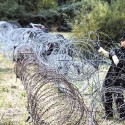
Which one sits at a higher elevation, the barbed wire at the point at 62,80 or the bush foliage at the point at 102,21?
the bush foliage at the point at 102,21

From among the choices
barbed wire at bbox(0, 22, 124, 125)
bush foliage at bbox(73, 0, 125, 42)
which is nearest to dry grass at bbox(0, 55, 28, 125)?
barbed wire at bbox(0, 22, 124, 125)

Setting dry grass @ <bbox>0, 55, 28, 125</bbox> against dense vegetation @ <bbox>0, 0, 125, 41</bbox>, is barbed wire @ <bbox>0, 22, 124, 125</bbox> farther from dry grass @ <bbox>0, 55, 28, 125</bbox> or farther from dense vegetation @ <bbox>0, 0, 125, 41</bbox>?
dense vegetation @ <bbox>0, 0, 125, 41</bbox>

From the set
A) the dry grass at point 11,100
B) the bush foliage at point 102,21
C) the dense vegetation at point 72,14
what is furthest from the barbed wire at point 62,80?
the dense vegetation at point 72,14

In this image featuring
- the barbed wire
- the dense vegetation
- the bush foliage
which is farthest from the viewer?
the dense vegetation

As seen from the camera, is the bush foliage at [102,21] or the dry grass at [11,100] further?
the bush foliage at [102,21]

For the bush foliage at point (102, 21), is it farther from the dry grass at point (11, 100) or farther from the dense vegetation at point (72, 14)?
the dry grass at point (11, 100)

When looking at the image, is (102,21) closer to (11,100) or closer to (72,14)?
(11,100)

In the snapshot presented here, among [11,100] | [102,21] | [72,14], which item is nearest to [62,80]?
[11,100]

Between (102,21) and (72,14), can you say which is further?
(72,14)

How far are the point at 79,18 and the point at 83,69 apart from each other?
A: 8.69 metres

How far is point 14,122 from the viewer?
309 inches

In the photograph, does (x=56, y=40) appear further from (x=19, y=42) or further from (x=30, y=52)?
(x=19, y=42)

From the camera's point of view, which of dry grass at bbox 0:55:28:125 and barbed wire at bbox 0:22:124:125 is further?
dry grass at bbox 0:55:28:125

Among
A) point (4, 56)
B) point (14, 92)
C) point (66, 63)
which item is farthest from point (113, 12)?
point (66, 63)
